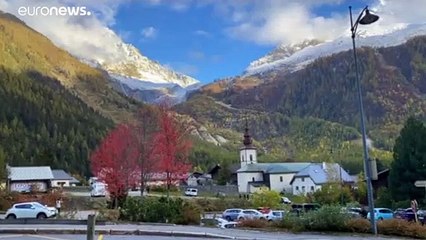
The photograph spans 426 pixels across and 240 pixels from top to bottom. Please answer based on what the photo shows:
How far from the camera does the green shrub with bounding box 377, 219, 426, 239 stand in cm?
2348

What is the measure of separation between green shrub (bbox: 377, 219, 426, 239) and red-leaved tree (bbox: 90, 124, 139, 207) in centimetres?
2707

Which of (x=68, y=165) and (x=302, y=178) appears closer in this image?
(x=302, y=178)


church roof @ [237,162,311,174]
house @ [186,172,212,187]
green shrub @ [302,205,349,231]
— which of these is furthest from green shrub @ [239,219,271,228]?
church roof @ [237,162,311,174]

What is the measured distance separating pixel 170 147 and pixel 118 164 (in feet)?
15.6

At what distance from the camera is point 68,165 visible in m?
158

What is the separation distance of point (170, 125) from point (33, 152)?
120 meters

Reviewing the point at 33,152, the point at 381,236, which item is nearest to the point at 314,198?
the point at 381,236

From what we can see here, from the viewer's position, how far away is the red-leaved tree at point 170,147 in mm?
50562


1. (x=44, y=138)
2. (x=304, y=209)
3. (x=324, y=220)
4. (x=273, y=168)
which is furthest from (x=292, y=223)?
(x=44, y=138)

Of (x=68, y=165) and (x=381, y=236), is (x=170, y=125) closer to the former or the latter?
(x=381, y=236)

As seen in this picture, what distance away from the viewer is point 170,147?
50594mm

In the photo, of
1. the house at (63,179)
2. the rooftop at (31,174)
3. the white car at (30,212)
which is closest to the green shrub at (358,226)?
the white car at (30,212)

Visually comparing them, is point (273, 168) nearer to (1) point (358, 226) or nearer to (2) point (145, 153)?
(2) point (145, 153)

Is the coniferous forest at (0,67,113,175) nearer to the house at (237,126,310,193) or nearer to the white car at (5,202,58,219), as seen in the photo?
the house at (237,126,310,193)
